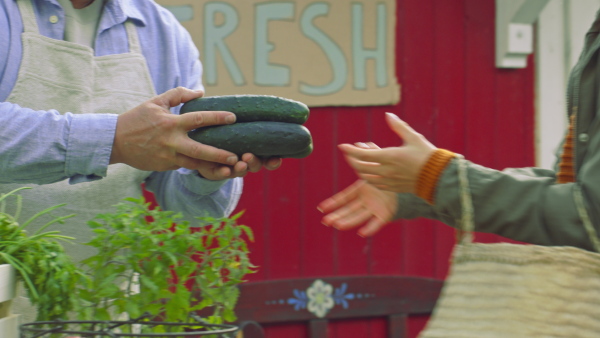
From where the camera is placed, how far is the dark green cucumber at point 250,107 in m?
1.58

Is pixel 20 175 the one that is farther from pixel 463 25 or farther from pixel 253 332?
pixel 463 25

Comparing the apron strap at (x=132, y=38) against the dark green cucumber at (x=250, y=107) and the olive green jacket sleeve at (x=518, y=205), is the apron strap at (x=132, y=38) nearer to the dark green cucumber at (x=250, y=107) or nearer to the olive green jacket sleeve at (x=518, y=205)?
the dark green cucumber at (x=250, y=107)

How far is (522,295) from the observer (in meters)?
1.09

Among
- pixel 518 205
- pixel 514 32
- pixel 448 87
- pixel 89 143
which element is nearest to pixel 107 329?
pixel 89 143

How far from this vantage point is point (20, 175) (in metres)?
1.52

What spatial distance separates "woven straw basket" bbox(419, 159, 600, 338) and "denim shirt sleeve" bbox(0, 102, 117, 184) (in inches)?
31.1

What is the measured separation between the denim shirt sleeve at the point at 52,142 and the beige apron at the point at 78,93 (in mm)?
213

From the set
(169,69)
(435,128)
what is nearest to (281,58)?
(435,128)

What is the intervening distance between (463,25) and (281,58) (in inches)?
38.9

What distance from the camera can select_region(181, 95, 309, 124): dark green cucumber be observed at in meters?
1.58

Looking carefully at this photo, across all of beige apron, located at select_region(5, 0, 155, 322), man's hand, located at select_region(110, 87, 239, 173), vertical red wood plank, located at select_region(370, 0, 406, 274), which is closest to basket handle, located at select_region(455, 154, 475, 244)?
man's hand, located at select_region(110, 87, 239, 173)

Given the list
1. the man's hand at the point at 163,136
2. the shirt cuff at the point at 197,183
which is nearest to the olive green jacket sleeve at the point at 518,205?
the man's hand at the point at 163,136

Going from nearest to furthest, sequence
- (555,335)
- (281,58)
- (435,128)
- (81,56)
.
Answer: (555,335) → (81,56) → (281,58) → (435,128)

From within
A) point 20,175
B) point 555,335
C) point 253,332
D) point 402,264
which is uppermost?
point 20,175
